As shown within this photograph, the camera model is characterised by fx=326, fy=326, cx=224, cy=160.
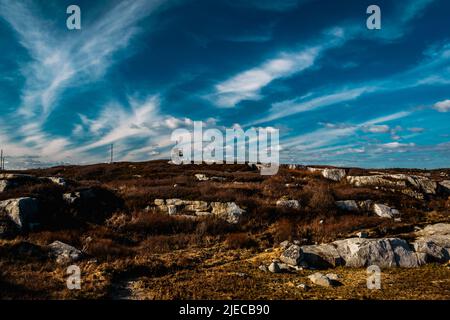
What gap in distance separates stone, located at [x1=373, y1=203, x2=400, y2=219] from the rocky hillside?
0.25 feet

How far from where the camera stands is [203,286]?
1166cm

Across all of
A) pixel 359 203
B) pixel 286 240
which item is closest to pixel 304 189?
pixel 359 203

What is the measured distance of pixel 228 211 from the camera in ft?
76.7

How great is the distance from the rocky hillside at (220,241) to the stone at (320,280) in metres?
0.06

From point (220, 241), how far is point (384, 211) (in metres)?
13.6

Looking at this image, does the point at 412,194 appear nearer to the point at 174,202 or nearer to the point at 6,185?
the point at 174,202

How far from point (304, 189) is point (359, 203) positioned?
488 centimetres

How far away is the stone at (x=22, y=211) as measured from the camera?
1823 centimetres

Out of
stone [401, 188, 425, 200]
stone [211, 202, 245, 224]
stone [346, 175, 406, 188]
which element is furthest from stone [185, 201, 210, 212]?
stone [401, 188, 425, 200]

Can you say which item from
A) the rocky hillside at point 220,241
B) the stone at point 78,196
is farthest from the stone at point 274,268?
the stone at point 78,196

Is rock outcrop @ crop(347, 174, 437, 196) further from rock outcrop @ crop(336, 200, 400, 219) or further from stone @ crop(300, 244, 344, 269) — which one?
stone @ crop(300, 244, 344, 269)

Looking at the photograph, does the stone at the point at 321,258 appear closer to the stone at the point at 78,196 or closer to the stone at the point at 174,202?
the stone at the point at 174,202

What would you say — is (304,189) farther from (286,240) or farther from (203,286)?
(203,286)

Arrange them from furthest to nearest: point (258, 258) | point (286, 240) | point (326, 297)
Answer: point (286, 240) < point (258, 258) < point (326, 297)
